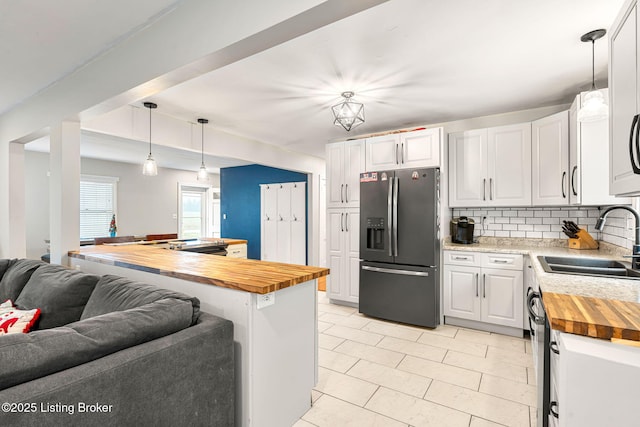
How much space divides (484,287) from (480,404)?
1465 mm

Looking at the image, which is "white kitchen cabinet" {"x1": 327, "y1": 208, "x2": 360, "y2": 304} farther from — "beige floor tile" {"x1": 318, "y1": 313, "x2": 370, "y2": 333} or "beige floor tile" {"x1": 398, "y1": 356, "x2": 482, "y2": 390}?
"beige floor tile" {"x1": 398, "y1": 356, "x2": 482, "y2": 390}

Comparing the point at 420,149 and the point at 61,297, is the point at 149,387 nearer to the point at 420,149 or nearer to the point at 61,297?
the point at 61,297

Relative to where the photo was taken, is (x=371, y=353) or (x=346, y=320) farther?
(x=346, y=320)

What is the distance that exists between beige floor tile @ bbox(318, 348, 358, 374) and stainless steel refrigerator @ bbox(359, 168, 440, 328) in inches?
39.9

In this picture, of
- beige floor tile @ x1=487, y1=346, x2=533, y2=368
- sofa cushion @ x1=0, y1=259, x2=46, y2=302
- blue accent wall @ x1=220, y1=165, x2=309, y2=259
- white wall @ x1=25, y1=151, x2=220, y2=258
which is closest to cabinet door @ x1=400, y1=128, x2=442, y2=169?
beige floor tile @ x1=487, y1=346, x2=533, y2=368

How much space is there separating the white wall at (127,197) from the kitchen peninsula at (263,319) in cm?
522

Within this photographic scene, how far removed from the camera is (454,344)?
297 cm

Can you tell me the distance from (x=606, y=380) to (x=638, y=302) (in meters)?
0.61

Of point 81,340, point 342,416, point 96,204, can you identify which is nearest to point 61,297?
point 81,340

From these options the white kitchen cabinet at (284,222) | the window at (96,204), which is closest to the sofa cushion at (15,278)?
the white kitchen cabinet at (284,222)

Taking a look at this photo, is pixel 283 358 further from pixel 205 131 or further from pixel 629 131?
pixel 205 131

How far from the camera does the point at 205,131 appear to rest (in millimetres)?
4141

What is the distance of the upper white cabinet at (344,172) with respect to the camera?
409cm

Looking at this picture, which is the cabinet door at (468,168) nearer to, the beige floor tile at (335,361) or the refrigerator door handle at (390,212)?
the refrigerator door handle at (390,212)
